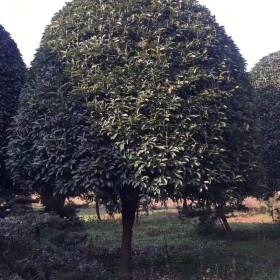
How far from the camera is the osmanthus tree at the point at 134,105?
6449mm

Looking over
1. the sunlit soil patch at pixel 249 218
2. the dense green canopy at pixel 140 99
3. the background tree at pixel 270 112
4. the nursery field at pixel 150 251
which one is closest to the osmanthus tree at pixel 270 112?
the background tree at pixel 270 112

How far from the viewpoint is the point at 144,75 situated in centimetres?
675

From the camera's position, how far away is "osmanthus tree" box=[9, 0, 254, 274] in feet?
21.2

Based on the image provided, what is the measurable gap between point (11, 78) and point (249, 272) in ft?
21.6

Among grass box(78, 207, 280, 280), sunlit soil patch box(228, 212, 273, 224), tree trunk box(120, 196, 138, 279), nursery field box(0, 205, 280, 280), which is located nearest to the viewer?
nursery field box(0, 205, 280, 280)

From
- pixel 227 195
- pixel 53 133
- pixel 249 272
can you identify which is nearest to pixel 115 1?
pixel 53 133

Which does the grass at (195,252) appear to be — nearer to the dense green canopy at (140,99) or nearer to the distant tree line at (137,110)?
the distant tree line at (137,110)

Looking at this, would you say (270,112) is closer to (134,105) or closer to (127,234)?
(127,234)

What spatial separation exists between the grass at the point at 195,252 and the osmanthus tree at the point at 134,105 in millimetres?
2166

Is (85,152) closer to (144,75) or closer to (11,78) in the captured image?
(144,75)

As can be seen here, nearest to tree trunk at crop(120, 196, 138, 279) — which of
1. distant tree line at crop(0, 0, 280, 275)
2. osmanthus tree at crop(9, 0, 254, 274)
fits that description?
distant tree line at crop(0, 0, 280, 275)

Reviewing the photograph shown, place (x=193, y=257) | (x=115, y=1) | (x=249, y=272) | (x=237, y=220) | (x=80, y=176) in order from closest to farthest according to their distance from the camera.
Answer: (x=80, y=176)
(x=115, y=1)
(x=249, y=272)
(x=193, y=257)
(x=237, y=220)

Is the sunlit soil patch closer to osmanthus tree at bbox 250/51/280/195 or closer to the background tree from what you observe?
the background tree

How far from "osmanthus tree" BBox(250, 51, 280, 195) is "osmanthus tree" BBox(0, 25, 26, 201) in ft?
20.4
